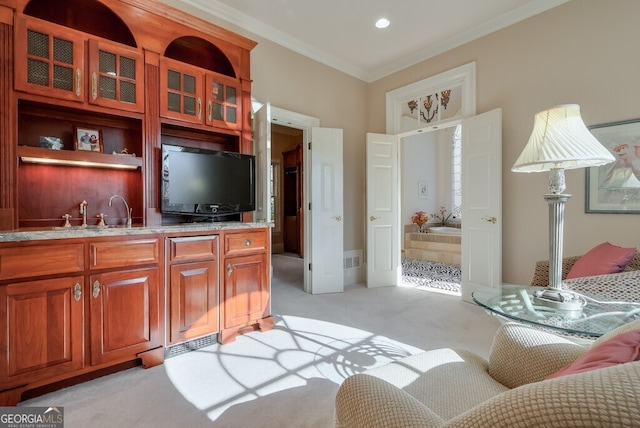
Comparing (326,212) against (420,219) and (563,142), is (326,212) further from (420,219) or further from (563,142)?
(420,219)

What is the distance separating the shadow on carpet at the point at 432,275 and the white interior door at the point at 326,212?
4.35ft

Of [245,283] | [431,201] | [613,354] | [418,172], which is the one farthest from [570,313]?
[431,201]

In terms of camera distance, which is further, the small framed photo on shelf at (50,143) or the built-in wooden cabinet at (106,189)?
the small framed photo on shelf at (50,143)

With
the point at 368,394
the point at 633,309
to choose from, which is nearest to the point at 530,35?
the point at 633,309

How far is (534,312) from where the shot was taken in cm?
135

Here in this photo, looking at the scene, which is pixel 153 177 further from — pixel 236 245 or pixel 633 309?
pixel 633 309

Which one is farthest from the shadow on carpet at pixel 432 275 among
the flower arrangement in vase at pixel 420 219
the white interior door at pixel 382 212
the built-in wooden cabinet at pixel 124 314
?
the built-in wooden cabinet at pixel 124 314

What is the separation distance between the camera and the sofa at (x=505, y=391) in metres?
0.38

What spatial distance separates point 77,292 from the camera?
5.97 feet

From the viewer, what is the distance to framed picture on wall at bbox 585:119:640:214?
2.63m

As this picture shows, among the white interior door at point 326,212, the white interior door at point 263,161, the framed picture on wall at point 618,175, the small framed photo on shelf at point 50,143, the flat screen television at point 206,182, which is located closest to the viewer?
the small framed photo on shelf at point 50,143

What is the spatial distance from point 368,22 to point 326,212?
2.30 m

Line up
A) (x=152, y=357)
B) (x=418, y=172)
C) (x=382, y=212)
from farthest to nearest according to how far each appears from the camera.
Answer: (x=418, y=172) → (x=382, y=212) → (x=152, y=357)

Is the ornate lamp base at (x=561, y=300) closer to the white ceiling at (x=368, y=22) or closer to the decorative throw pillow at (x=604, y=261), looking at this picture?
the decorative throw pillow at (x=604, y=261)
